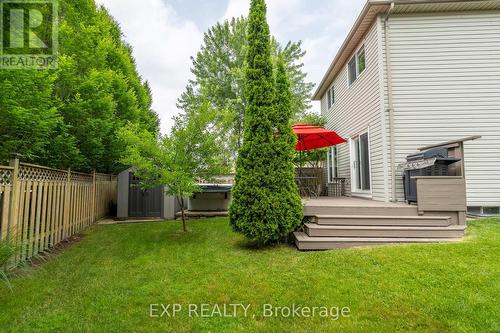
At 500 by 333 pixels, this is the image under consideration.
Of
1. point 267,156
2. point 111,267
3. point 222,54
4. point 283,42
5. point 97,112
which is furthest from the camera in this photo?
point 283,42

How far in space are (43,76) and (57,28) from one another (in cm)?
322

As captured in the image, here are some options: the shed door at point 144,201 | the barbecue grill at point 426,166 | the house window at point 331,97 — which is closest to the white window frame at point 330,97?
the house window at point 331,97

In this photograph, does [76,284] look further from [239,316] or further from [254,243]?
[254,243]

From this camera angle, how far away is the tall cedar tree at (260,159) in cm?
486

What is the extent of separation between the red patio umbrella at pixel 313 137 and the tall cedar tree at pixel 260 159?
6.63 ft

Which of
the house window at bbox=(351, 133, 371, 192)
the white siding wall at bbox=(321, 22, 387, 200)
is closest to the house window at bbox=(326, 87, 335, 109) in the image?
the white siding wall at bbox=(321, 22, 387, 200)

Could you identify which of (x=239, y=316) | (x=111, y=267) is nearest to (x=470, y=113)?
(x=239, y=316)

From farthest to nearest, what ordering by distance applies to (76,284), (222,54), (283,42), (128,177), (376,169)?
(283,42) → (222,54) → (128,177) → (376,169) → (76,284)

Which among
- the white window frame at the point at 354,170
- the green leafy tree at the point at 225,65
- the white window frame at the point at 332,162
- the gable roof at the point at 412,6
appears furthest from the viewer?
the green leafy tree at the point at 225,65

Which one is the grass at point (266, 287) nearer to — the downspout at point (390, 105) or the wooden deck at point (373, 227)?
the wooden deck at point (373, 227)

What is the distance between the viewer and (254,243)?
17.4 ft

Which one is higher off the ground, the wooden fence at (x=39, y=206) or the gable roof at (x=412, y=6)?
the gable roof at (x=412, y=6)

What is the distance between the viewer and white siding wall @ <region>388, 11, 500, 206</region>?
22.2 feet

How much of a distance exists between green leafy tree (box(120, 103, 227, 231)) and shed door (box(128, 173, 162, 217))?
3.86 m
